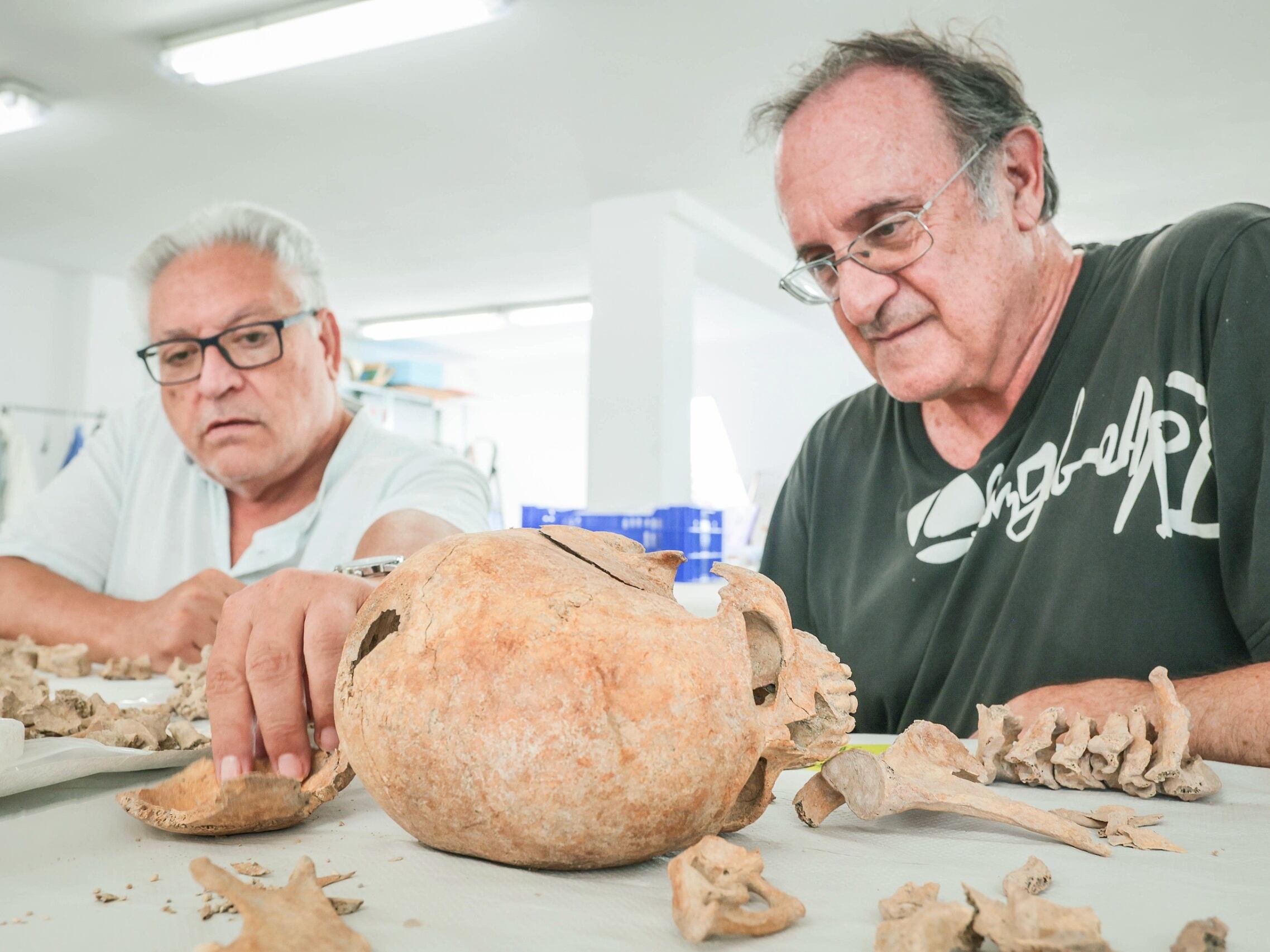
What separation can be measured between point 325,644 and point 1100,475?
113 cm

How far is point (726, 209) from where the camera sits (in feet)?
23.2

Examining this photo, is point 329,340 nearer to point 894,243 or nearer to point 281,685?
point 894,243

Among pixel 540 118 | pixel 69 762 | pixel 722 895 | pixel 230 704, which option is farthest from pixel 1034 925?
pixel 540 118

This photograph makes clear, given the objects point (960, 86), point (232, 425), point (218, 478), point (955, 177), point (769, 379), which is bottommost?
point (218, 478)

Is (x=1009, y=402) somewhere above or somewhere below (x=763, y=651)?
above

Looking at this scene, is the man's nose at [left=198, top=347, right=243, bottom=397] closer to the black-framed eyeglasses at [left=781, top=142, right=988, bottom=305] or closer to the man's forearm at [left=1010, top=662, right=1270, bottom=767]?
the black-framed eyeglasses at [left=781, top=142, right=988, bottom=305]

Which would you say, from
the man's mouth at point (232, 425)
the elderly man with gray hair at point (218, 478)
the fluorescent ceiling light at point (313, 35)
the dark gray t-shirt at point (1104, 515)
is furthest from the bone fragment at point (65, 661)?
the fluorescent ceiling light at point (313, 35)

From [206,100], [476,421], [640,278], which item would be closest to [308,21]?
[206,100]

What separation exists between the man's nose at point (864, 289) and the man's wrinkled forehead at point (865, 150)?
7 cm

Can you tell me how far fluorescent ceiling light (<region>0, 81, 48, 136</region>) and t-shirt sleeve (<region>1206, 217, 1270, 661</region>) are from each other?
5.80m

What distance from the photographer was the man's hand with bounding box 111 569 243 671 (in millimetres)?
1748

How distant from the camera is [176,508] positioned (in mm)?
2301

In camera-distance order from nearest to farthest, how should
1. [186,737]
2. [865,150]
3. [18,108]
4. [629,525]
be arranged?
[186,737], [865,150], [18,108], [629,525]

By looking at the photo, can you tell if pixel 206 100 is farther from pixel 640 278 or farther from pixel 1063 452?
pixel 1063 452
